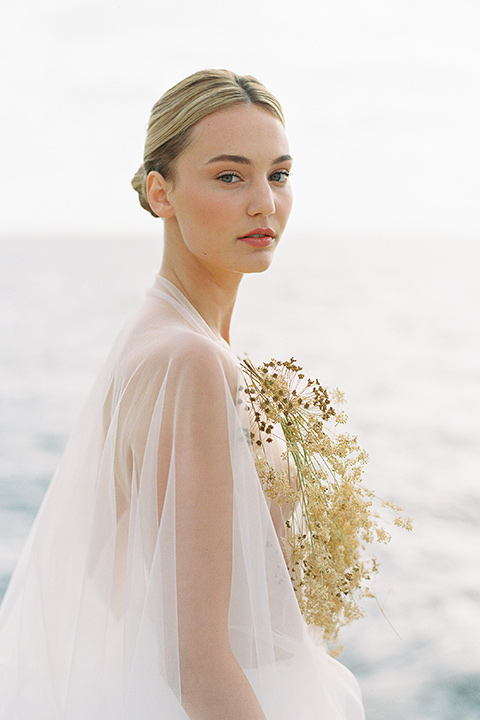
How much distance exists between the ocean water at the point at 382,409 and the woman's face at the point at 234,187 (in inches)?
115

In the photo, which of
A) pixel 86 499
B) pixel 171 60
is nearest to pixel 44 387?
pixel 86 499

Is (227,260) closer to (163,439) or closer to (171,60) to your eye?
(163,439)

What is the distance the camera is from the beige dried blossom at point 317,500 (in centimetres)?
135

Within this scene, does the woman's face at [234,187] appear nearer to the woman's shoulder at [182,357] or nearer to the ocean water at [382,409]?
the woman's shoulder at [182,357]

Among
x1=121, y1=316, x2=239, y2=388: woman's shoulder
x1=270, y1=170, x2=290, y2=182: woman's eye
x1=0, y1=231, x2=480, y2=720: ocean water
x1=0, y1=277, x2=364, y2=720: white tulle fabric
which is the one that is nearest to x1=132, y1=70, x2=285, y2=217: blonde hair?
x1=270, y1=170, x2=290, y2=182: woman's eye

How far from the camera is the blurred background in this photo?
4.73 meters

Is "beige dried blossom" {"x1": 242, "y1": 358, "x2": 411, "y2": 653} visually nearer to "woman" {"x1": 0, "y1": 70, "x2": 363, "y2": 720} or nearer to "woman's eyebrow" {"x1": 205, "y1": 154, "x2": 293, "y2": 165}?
"woman" {"x1": 0, "y1": 70, "x2": 363, "y2": 720}

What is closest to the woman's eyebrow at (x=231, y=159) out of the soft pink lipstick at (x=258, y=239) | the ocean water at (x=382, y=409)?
the soft pink lipstick at (x=258, y=239)

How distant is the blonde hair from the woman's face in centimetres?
2

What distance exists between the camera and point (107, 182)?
36031mm

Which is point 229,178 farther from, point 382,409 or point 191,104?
point 382,409

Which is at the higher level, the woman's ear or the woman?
the woman's ear

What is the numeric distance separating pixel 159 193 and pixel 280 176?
0.24 meters

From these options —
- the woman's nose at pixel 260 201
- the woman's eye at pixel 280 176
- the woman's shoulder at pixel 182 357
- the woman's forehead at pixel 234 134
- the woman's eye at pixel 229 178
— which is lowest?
the woman's shoulder at pixel 182 357
